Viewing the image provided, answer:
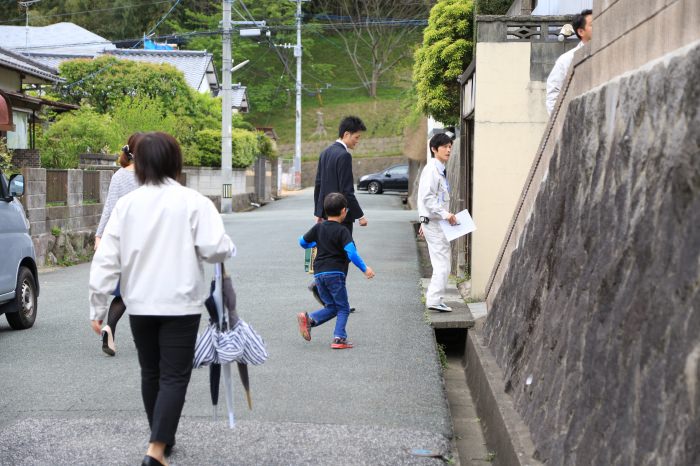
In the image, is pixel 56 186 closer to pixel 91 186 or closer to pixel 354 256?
pixel 91 186

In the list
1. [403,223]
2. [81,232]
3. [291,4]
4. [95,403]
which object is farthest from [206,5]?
[95,403]

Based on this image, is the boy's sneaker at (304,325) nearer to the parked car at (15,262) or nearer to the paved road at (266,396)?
the paved road at (266,396)

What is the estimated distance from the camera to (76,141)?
22938mm

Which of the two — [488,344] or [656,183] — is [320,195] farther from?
[656,183]

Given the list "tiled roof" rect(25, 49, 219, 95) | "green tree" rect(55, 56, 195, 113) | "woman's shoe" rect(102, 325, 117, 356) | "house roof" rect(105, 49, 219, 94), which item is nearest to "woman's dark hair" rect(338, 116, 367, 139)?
"woman's shoe" rect(102, 325, 117, 356)

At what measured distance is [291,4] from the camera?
57.6 metres

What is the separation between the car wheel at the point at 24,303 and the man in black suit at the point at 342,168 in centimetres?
303

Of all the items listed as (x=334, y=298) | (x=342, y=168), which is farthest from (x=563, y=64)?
(x=334, y=298)

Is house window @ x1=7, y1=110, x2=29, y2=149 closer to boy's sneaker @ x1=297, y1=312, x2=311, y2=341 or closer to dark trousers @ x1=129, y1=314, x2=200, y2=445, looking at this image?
boy's sneaker @ x1=297, y1=312, x2=311, y2=341

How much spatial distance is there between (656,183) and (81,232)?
14.4m

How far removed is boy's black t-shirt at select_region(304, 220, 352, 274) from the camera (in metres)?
7.86

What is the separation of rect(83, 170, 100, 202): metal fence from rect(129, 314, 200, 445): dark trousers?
44.3ft

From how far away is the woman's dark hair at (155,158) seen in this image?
4.66m

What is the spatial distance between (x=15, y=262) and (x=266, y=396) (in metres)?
3.94
